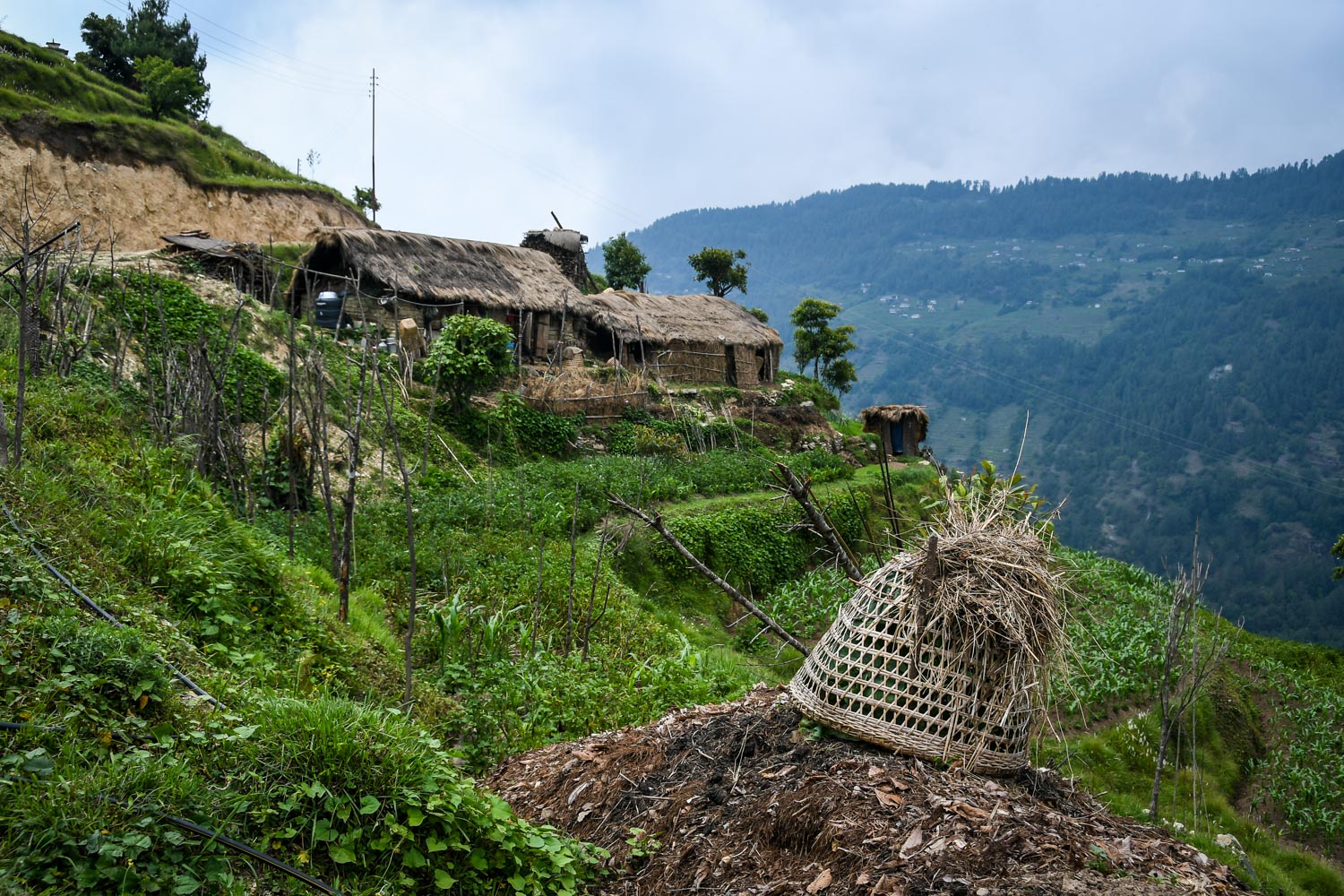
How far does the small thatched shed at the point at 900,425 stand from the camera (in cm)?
2923

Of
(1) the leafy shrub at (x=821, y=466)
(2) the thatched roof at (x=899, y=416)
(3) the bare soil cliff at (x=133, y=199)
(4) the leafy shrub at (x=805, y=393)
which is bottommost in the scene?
(1) the leafy shrub at (x=821, y=466)

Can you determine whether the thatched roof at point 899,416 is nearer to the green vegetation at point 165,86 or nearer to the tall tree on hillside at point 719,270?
the tall tree on hillside at point 719,270

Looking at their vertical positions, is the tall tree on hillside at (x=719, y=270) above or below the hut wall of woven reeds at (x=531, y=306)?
above

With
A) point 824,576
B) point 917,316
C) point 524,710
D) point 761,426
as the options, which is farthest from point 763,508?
point 917,316

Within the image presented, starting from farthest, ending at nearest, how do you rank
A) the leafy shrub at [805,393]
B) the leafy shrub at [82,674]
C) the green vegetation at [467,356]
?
the leafy shrub at [805,393]
the green vegetation at [467,356]
the leafy shrub at [82,674]

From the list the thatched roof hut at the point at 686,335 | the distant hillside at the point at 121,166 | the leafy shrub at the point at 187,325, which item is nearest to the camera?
the leafy shrub at the point at 187,325

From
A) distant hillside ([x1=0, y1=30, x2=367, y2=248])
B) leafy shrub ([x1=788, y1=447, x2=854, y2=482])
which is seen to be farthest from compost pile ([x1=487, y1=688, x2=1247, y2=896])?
distant hillside ([x1=0, y1=30, x2=367, y2=248])

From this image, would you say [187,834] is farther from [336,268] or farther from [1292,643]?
[1292,643]

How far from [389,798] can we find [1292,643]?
23086 millimetres

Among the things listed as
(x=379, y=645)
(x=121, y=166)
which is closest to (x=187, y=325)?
(x=379, y=645)

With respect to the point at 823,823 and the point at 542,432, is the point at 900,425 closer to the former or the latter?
the point at 542,432

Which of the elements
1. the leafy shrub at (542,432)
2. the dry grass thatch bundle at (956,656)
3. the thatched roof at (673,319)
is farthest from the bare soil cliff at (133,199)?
the dry grass thatch bundle at (956,656)

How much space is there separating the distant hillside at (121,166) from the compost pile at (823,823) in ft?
69.9

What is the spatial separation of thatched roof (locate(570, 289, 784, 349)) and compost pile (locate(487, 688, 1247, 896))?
20.3 metres
